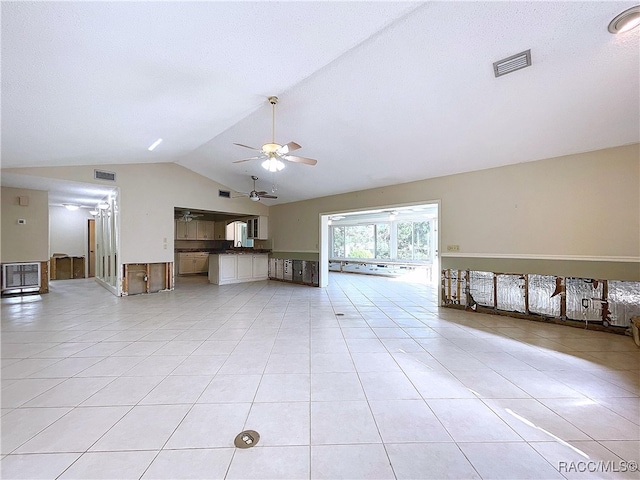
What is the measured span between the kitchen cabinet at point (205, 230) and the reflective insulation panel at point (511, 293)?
35.3 feet

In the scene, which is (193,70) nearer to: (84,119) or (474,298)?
(84,119)

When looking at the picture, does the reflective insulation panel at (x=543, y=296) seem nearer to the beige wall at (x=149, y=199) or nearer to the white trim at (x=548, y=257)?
the white trim at (x=548, y=257)

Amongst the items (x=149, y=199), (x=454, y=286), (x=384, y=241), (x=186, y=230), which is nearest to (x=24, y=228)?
(x=149, y=199)

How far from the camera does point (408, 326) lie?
4.17 m

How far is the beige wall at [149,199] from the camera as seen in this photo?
629cm

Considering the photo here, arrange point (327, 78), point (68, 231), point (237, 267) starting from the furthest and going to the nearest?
1. point (68, 231)
2. point (237, 267)
3. point (327, 78)

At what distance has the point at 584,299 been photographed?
4043 millimetres

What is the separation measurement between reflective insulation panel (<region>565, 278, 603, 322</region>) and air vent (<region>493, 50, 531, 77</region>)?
3.32 meters

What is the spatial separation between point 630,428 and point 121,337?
5196 millimetres

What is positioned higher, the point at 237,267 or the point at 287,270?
the point at 237,267

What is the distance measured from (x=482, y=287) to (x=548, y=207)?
1699mm

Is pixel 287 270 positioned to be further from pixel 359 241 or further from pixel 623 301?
pixel 623 301

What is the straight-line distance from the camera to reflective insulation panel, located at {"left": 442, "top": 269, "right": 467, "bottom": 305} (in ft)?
17.0

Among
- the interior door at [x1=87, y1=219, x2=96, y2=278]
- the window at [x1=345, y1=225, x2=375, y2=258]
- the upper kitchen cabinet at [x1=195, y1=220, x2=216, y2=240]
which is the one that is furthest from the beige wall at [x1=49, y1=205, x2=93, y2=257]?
the window at [x1=345, y1=225, x2=375, y2=258]
